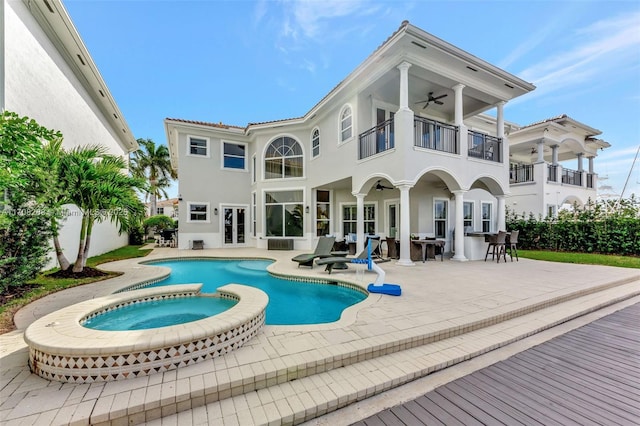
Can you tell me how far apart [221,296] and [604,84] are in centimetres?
1848

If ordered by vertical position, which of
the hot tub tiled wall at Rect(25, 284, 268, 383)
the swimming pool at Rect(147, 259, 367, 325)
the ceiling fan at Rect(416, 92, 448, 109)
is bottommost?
the swimming pool at Rect(147, 259, 367, 325)

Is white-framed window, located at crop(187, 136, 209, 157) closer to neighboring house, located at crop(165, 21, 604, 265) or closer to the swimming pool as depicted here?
neighboring house, located at crop(165, 21, 604, 265)

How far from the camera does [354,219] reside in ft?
49.1

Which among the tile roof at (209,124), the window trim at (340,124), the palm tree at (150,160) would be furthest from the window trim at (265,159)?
the palm tree at (150,160)

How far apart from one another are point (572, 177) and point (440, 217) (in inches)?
502

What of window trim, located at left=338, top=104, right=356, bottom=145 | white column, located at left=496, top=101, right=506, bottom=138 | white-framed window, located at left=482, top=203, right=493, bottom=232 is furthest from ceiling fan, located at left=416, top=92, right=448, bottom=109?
white-framed window, located at left=482, top=203, right=493, bottom=232

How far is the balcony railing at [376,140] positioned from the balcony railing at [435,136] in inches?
36.8

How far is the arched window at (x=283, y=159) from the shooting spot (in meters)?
15.2

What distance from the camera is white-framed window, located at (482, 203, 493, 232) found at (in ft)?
46.0

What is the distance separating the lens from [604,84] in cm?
1220

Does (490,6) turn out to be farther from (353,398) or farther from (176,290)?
(176,290)

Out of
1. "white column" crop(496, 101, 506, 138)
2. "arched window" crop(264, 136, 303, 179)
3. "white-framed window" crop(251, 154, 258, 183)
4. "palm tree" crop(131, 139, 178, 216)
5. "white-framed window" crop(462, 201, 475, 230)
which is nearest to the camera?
"white column" crop(496, 101, 506, 138)

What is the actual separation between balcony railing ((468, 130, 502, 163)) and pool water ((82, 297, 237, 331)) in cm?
1123

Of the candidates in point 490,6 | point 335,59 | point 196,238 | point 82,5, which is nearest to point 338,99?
point 490,6
